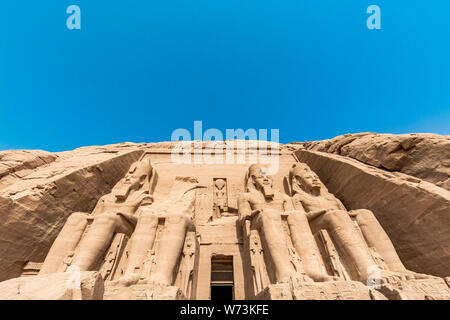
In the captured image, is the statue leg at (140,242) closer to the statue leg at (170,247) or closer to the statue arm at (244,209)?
the statue leg at (170,247)

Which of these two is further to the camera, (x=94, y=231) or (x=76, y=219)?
(x=76, y=219)

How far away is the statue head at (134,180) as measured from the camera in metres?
5.37

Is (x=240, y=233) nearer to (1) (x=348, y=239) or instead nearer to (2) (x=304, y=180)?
(2) (x=304, y=180)

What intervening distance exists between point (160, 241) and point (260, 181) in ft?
8.72

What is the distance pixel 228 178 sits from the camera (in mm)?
7234

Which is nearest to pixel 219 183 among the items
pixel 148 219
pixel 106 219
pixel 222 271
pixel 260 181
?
pixel 260 181

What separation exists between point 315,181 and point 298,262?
7.75 ft

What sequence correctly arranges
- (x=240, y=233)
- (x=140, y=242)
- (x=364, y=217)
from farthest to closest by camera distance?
(x=240, y=233) → (x=364, y=217) → (x=140, y=242)

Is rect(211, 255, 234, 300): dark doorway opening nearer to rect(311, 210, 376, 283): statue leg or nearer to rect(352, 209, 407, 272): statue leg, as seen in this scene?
rect(311, 210, 376, 283): statue leg

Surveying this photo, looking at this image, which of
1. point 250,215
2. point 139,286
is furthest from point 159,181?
point 139,286

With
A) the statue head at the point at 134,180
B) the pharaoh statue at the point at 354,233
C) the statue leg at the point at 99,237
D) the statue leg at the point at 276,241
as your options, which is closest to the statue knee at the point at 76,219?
the statue leg at the point at 99,237

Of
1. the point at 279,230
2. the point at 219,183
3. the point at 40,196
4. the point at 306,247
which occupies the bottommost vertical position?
the point at 306,247

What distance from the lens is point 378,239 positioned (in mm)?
4168

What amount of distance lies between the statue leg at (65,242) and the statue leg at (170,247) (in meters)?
1.52
